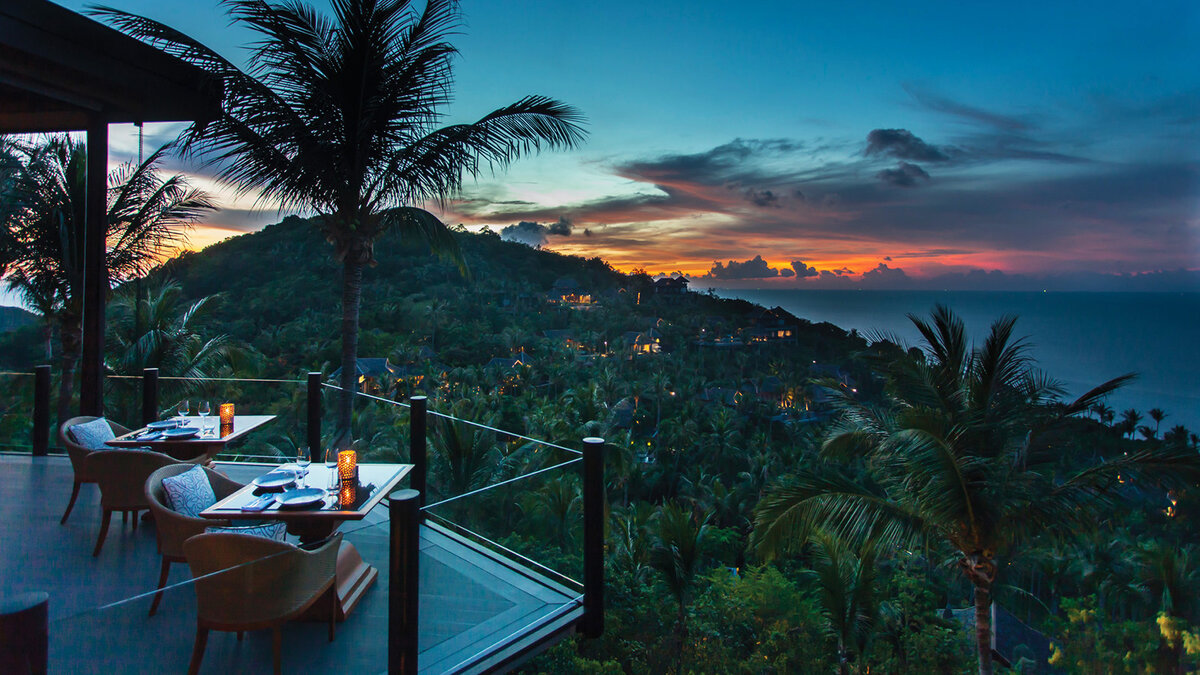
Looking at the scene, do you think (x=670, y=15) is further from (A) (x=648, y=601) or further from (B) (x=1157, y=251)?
(B) (x=1157, y=251)

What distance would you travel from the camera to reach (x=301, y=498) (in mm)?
2871

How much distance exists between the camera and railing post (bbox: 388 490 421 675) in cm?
241

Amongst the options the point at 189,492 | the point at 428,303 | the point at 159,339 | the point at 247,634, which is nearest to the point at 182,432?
the point at 189,492

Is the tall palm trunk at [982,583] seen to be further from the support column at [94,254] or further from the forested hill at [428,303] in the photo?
the support column at [94,254]

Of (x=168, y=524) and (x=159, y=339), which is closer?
(x=168, y=524)

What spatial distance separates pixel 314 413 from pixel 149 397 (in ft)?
5.09

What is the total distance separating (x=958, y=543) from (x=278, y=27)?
9246mm

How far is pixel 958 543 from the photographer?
7.58m

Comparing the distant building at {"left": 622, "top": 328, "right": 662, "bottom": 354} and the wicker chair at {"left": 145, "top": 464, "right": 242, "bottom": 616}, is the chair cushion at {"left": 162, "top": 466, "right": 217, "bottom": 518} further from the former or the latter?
the distant building at {"left": 622, "top": 328, "right": 662, "bottom": 354}

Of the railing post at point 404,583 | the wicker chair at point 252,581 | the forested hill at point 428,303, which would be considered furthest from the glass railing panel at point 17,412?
the railing post at point 404,583

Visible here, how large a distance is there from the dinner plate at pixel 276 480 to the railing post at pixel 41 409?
4.28 meters

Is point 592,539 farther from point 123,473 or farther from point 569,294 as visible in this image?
point 569,294

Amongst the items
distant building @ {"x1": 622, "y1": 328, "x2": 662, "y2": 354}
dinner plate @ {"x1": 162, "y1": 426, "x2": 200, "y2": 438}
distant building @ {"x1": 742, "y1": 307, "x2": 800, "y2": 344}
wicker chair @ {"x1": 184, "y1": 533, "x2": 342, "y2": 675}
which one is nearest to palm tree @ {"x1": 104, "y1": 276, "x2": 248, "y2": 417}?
dinner plate @ {"x1": 162, "y1": 426, "x2": 200, "y2": 438}

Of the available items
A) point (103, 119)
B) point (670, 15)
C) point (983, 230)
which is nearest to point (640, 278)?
point (983, 230)
